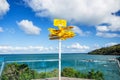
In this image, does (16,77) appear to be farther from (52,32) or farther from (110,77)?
(110,77)

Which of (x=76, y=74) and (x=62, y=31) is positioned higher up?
(x=62, y=31)

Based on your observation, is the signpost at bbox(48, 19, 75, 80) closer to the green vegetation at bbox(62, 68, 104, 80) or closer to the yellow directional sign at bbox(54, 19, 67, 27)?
the yellow directional sign at bbox(54, 19, 67, 27)

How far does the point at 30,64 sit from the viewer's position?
30.3 ft

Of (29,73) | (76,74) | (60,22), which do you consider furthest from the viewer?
(76,74)

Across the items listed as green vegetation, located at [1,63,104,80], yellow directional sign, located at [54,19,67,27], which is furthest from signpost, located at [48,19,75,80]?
green vegetation, located at [1,63,104,80]

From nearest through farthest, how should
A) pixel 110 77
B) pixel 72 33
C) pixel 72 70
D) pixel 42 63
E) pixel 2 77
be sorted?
1. pixel 72 33
2. pixel 2 77
3. pixel 110 77
4. pixel 42 63
5. pixel 72 70

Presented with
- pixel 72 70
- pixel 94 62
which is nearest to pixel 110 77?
pixel 94 62

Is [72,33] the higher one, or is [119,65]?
[72,33]

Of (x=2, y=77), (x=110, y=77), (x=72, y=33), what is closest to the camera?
(x=72, y=33)

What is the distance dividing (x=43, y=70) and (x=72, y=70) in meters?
1.35

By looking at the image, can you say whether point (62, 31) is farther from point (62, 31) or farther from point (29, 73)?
point (29, 73)

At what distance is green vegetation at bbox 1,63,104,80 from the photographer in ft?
27.6

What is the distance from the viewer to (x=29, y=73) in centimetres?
888

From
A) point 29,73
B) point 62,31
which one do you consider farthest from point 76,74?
point 62,31
